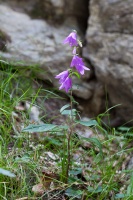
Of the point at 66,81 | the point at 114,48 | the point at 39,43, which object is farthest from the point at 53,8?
the point at 66,81

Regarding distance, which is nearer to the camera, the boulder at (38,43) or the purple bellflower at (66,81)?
the purple bellflower at (66,81)

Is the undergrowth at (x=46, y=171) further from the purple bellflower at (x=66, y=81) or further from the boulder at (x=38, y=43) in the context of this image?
the boulder at (x=38, y=43)

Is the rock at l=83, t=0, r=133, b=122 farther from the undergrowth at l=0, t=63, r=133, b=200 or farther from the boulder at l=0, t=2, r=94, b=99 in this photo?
the undergrowth at l=0, t=63, r=133, b=200

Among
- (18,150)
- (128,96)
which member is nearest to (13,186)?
(18,150)

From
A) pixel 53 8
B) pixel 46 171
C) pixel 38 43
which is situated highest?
pixel 53 8

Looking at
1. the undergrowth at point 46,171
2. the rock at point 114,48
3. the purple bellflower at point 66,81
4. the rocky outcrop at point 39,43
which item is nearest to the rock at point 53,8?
the rocky outcrop at point 39,43

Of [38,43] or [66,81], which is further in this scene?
[38,43]

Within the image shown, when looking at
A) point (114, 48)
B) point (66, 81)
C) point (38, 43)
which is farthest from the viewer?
point (38, 43)

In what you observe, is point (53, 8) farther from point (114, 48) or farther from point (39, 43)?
point (114, 48)
